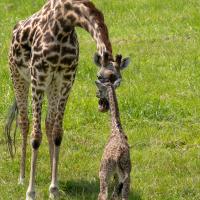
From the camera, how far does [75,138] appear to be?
9.76 m

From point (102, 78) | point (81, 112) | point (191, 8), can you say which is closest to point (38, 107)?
point (102, 78)

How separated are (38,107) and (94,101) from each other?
3085 millimetres

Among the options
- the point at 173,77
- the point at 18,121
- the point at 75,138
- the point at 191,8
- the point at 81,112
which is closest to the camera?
the point at 18,121

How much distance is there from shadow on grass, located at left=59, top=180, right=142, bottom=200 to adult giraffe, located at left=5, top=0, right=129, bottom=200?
25 centimetres

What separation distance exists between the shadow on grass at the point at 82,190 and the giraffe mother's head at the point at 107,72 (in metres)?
2.02

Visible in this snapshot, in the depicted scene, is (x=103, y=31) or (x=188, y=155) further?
(x=188, y=155)

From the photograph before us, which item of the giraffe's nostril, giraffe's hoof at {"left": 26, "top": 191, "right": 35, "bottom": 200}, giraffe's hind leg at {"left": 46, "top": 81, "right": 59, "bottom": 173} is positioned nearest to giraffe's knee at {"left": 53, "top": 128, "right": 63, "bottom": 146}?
giraffe's hind leg at {"left": 46, "top": 81, "right": 59, "bottom": 173}

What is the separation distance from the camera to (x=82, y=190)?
8180mm

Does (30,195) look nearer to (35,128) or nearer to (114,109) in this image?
(35,128)

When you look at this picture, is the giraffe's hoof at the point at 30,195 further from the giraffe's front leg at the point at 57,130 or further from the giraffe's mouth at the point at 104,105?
the giraffe's mouth at the point at 104,105

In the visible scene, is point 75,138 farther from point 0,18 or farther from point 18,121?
point 0,18

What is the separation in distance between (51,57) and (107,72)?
1.65 meters

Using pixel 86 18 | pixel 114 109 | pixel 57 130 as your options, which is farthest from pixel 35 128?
pixel 114 109

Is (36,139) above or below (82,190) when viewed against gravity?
above
